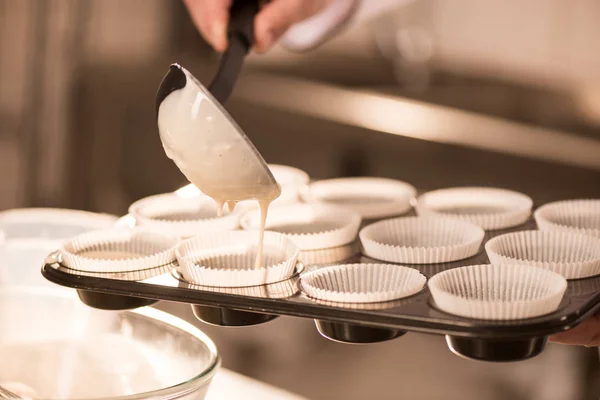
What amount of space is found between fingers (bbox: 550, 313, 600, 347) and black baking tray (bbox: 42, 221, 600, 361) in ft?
0.18

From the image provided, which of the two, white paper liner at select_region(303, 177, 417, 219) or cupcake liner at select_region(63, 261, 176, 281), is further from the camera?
white paper liner at select_region(303, 177, 417, 219)

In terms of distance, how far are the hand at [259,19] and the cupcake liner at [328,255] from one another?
0.40 m

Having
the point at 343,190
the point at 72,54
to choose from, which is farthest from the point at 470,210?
the point at 72,54

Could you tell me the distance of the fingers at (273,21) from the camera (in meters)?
1.41

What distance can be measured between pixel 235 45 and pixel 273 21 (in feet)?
0.50

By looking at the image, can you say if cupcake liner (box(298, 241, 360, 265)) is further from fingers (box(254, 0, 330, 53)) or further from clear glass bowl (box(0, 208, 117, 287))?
fingers (box(254, 0, 330, 53))

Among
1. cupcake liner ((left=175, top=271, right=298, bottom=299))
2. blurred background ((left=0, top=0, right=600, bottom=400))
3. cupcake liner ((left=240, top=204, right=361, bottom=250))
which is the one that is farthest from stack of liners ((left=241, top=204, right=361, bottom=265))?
blurred background ((left=0, top=0, right=600, bottom=400))

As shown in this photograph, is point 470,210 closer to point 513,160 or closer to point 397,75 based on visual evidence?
point 513,160

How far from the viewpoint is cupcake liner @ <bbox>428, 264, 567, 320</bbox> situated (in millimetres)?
848

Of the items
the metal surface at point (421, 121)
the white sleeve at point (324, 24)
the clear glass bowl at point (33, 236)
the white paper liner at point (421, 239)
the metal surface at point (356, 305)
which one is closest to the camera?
the metal surface at point (356, 305)

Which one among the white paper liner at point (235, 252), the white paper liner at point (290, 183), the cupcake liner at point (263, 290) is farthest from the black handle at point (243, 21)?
the cupcake liner at point (263, 290)

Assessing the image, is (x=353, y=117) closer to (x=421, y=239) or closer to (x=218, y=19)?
(x=218, y=19)

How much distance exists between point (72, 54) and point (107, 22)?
0.81ft

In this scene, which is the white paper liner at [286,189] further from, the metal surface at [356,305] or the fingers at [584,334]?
the fingers at [584,334]
